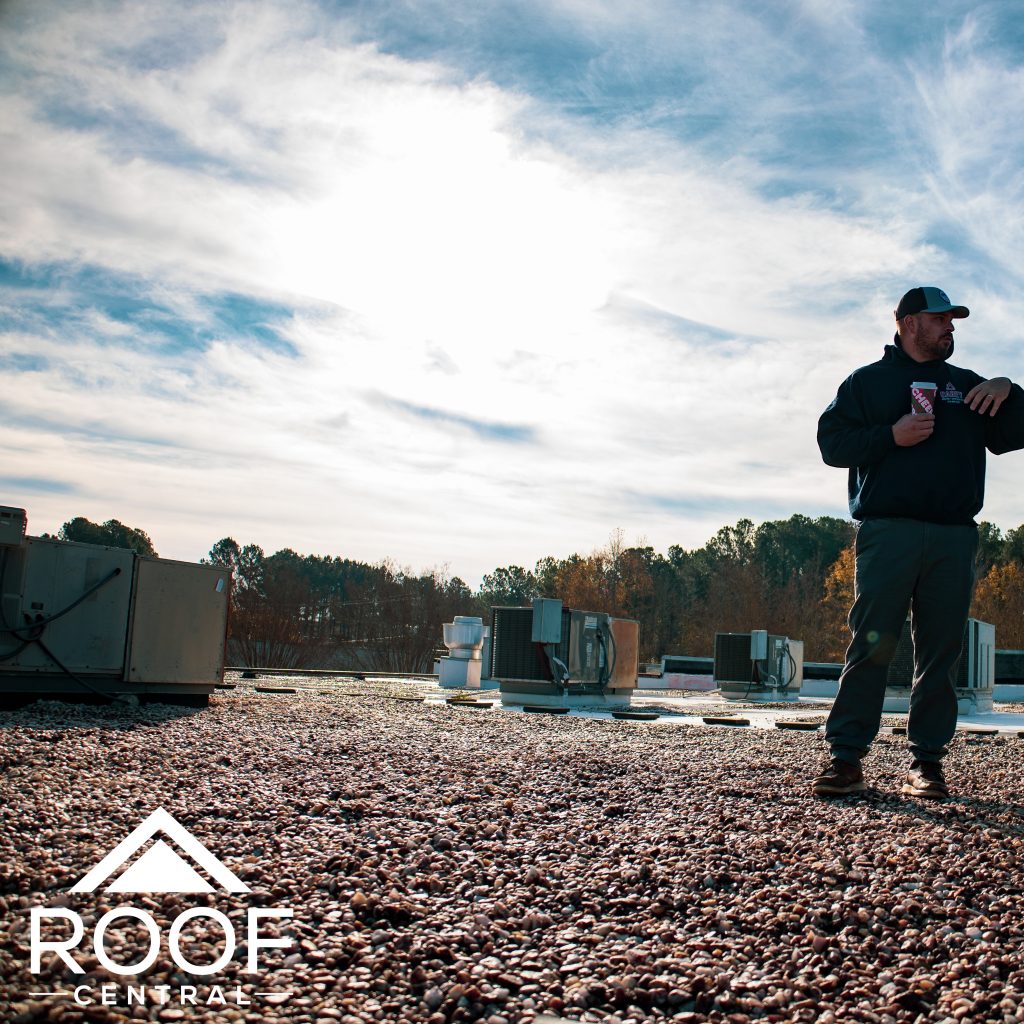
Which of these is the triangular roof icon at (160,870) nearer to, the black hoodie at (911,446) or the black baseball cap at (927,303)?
the black hoodie at (911,446)

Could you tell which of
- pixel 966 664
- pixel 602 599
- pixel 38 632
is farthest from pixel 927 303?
pixel 602 599

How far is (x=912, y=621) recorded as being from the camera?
3438 mm

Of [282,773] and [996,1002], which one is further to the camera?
[282,773]

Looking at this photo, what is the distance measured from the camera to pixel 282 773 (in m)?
3.64

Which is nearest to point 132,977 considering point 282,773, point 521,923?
point 521,923

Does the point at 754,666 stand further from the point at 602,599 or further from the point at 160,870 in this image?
the point at 602,599

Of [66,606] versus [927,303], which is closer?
[927,303]

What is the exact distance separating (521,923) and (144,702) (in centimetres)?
568

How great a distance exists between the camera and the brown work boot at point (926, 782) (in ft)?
11.1

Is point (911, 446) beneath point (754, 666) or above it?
above

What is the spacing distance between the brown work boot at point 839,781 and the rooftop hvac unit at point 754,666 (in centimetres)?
1187

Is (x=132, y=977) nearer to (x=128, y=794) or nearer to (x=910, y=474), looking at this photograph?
(x=128, y=794)

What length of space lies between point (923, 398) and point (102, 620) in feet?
17.9

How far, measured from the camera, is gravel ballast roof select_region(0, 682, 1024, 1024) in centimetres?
157
